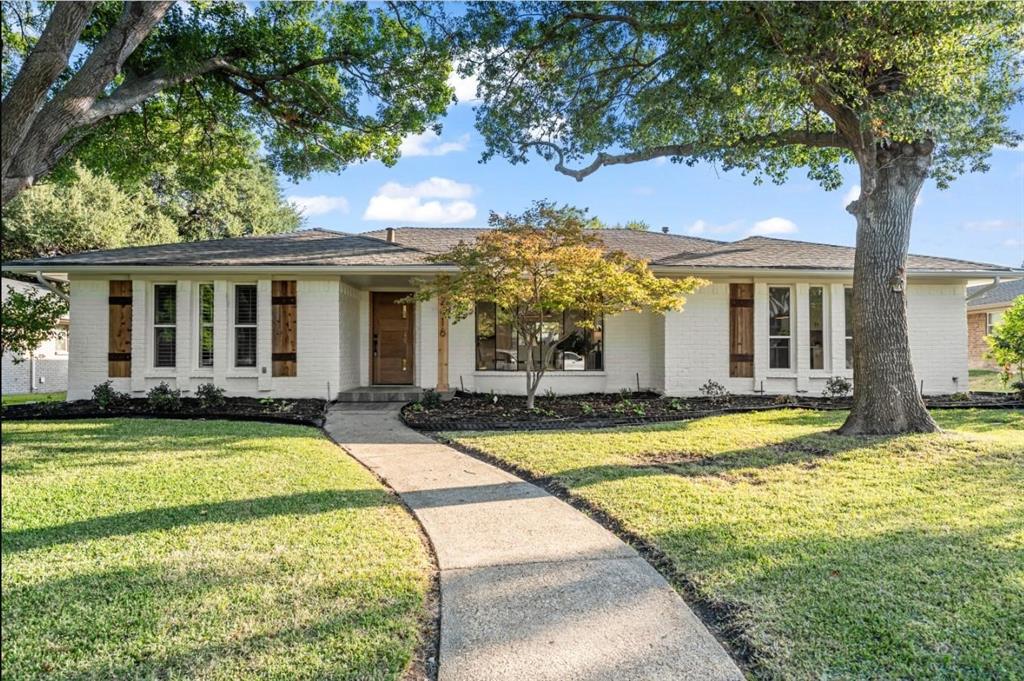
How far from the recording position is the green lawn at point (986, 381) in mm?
15977

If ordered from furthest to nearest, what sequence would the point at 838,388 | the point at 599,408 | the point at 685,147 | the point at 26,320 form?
the point at 838,388
the point at 26,320
the point at 599,408
the point at 685,147

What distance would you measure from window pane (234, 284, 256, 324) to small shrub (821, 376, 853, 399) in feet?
38.9

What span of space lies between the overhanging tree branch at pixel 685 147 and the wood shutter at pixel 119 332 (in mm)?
8310

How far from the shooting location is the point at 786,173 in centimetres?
1152

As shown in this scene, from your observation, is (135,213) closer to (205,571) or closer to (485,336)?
(485,336)

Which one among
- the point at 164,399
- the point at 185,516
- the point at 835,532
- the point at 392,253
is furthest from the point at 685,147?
the point at 164,399

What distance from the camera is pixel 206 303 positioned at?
1133 cm

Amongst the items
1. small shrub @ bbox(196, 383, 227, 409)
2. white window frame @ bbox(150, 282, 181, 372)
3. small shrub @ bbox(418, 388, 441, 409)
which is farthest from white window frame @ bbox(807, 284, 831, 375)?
white window frame @ bbox(150, 282, 181, 372)

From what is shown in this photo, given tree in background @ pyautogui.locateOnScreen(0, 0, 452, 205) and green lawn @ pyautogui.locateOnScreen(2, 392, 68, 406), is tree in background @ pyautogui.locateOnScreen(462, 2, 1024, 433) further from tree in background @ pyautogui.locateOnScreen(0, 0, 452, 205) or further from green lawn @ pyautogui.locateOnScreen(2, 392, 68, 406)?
green lawn @ pyautogui.locateOnScreen(2, 392, 68, 406)

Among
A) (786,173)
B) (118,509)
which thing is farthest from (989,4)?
(118,509)

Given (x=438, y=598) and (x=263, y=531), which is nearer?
(x=438, y=598)

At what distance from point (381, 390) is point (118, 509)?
744cm

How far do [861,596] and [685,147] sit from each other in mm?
7551

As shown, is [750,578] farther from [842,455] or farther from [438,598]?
[842,455]
